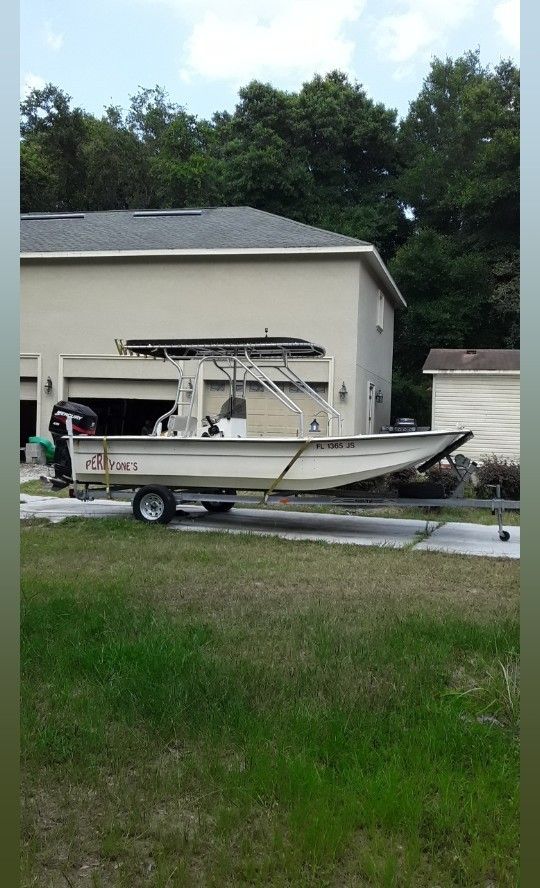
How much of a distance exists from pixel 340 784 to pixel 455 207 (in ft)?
105

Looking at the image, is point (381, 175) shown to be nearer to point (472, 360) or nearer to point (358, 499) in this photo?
point (472, 360)

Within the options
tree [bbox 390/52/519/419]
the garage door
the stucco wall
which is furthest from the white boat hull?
tree [bbox 390/52/519/419]

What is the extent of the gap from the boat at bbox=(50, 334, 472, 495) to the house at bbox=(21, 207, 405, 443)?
6.42m

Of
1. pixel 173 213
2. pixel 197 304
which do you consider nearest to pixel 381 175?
pixel 173 213

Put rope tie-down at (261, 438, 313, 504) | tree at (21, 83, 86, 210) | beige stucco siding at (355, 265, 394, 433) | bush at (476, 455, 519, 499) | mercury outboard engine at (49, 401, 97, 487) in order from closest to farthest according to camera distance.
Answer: rope tie-down at (261, 438, 313, 504) < mercury outboard engine at (49, 401, 97, 487) < bush at (476, 455, 519, 499) < beige stucco siding at (355, 265, 394, 433) < tree at (21, 83, 86, 210)

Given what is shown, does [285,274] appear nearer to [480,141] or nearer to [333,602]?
[333,602]

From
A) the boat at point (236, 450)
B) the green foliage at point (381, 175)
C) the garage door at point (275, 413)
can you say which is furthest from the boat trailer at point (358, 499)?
the green foliage at point (381, 175)

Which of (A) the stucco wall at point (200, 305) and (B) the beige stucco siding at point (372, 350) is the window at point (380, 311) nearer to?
(B) the beige stucco siding at point (372, 350)

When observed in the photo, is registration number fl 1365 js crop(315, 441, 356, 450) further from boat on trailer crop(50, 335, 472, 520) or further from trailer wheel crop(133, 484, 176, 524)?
trailer wheel crop(133, 484, 176, 524)

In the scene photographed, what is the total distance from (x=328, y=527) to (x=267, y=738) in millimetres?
7871

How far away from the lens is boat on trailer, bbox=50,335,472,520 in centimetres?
1044

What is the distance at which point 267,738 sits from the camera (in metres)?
3.48

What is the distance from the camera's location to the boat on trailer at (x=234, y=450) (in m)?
10.4

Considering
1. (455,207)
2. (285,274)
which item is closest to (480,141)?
(455,207)
